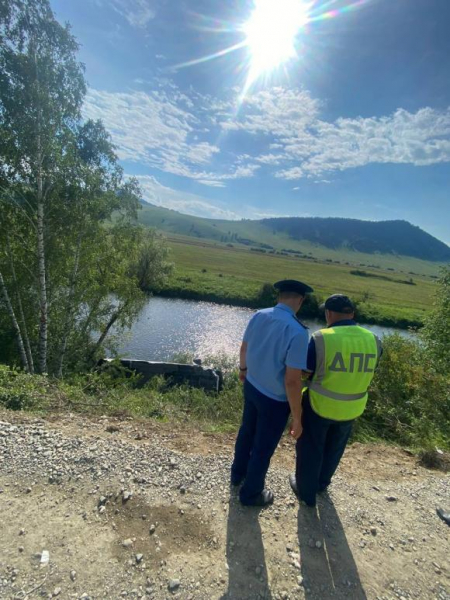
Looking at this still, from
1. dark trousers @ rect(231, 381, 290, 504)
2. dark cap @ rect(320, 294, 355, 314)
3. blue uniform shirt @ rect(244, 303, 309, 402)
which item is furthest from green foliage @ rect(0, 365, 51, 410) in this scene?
dark cap @ rect(320, 294, 355, 314)

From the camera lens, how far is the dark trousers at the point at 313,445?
3.61m

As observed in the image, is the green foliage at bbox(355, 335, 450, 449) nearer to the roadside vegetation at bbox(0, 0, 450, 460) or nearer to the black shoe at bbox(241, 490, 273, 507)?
the roadside vegetation at bbox(0, 0, 450, 460)

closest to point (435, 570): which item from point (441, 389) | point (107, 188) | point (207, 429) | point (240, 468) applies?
point (240, 468)

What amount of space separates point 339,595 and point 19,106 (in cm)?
1372

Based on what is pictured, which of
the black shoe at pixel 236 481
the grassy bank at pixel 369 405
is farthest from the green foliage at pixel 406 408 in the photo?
the black shoe at pixel 236 481

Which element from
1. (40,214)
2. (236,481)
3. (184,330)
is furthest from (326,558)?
(184,330)

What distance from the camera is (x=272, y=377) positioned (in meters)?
3.37

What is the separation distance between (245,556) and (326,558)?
34.9 inches

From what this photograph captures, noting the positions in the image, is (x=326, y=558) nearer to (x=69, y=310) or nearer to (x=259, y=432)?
(x=259, y=432)

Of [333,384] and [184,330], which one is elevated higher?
[333,384]

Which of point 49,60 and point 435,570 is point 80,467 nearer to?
point 435,570

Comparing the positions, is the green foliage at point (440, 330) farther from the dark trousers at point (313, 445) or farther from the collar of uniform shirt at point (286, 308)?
the collar of uniform shirt at point (286, 308)

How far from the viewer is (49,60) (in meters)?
9.66

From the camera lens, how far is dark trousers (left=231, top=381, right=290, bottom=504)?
11.4 ft
